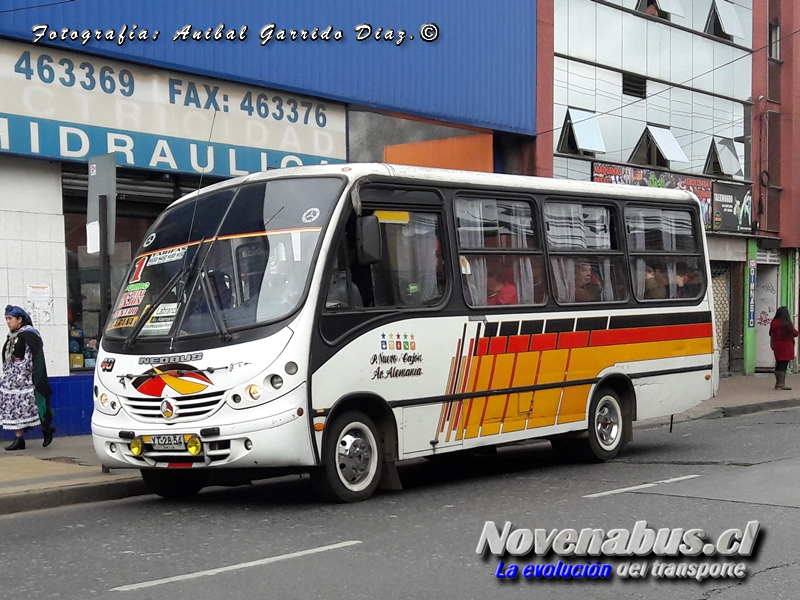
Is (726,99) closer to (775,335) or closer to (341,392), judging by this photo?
(775,335)

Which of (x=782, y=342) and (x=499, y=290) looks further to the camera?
(x=782, y=342)

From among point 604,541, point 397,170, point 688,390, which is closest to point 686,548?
point 604,541

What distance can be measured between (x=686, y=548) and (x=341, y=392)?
3.35 m

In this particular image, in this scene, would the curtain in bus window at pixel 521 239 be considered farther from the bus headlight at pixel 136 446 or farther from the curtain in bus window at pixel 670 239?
the bus headlight at pixel 136 446

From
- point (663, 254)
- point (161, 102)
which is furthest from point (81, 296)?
point (663, 254)

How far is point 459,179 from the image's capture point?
1105cm

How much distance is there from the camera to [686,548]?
23.5 ft

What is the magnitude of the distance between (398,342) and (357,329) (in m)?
0.51

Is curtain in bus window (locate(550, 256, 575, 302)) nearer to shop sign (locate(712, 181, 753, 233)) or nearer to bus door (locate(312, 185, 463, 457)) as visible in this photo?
bus door (locate(312, 185, 463, 457))

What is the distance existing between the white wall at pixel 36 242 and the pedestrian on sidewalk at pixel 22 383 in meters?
0.97

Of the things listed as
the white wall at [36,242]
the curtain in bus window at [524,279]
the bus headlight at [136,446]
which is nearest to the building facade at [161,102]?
the white wall at [36,242]

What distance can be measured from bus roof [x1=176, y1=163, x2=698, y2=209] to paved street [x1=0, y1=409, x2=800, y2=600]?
283 cm

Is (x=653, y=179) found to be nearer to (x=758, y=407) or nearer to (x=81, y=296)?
(x=758, y=407)

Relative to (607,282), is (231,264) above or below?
above
